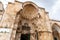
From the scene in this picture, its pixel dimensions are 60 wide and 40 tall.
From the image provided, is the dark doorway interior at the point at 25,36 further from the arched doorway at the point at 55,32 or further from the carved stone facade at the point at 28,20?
the arched doorway at the point at 55,32

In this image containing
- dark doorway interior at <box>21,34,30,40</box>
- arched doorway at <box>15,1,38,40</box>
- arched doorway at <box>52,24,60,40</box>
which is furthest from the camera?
arched doorway at <box>52,24,60,40</box>

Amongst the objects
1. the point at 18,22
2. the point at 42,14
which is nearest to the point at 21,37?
the point at 18,22

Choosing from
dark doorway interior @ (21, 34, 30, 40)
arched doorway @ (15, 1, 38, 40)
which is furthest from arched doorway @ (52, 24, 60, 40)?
dark doorway interior @ (21, 34, 30, 40)

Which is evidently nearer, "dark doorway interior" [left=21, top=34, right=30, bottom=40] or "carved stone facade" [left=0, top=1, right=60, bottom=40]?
"carved stone facade" [left=0, top=1, right=60, bottom=40]

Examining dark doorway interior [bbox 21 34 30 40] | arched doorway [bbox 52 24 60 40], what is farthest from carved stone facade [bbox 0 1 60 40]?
arched doorway [bbox 52 24 60 40]

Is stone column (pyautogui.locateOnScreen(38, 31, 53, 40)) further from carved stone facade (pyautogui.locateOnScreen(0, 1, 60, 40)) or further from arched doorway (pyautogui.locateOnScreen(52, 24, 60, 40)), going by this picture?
arched doorway (pyautogui.locateOnScreen(52, 24, 60, 40))

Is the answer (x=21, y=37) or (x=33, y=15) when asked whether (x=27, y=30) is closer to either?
(x=21, y=37)

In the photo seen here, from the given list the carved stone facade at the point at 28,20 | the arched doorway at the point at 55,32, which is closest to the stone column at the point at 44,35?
the carved stone facade at the point at 28,20

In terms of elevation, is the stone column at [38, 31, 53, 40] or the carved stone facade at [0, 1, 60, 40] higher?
the carved stone facade at [0, 1, 60, 40]

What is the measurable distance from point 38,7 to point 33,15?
112 centimetres

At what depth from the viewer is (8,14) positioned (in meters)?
11.1

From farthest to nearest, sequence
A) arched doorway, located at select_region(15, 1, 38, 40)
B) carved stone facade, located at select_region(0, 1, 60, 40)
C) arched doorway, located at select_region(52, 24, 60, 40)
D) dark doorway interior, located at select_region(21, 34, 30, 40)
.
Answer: arched doorway, located at select_region(52, 24, 60, 40) → dark doorway interior, located at select_region(21, 34, 30, 40) → arched doorway, located at select_region(15, 1, 38, 40) → carved stone facade, located at select_region(0, 1, 60, 40)

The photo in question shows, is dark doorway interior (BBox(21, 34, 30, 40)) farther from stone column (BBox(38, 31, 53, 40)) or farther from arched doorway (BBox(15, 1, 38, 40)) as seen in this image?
stone column (BBox(38, 31, 53, 40))

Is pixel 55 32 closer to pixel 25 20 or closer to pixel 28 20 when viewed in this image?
pixel 28 20
